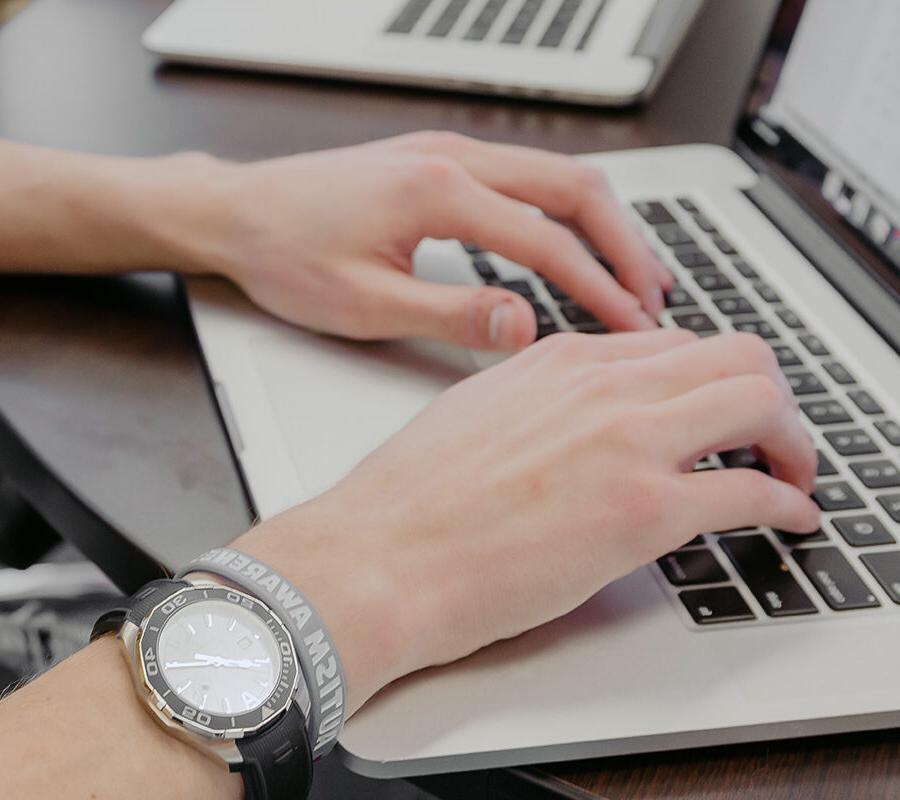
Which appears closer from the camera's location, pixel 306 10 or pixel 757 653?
pixel 757 653

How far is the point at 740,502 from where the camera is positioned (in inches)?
18.4

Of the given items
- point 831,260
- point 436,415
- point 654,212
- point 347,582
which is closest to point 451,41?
point 654,212

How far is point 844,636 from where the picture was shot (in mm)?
440

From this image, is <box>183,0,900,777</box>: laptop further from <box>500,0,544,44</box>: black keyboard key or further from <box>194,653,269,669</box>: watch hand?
<box>500,0,544,44</box>: black keyboard key

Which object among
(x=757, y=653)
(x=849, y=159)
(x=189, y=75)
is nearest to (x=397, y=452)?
(x=757, y=653)

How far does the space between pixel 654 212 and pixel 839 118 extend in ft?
0.42

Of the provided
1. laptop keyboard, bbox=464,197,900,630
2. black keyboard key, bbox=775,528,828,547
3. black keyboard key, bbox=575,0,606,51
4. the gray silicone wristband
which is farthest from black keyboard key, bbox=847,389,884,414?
black keyboard key, bbox=575,0,606,51

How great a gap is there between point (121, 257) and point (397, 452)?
268 millimetres

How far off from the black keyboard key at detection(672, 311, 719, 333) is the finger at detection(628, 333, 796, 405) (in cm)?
9

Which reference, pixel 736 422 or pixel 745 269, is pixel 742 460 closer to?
pixel 736 422

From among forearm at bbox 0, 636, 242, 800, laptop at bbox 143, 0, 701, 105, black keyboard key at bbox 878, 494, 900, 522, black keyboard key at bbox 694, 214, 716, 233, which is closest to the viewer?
forearm at bbox 0, 636, 242, 800

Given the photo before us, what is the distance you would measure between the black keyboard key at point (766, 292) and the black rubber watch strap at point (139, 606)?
1.27 feet

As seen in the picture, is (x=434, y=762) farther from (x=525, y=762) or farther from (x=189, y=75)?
(x=189, y=75)

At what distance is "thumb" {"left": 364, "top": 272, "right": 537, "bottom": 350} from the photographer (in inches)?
22.4
